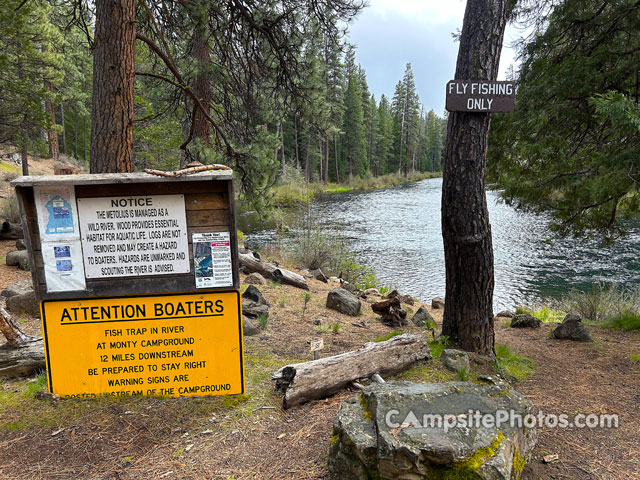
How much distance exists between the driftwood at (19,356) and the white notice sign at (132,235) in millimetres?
1196

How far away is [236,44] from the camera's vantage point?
21.9 feet

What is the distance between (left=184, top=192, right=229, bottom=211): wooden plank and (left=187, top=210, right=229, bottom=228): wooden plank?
0.03 meters

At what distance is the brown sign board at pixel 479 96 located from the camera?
12.4ft

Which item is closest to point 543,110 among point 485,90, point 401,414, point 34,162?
point 485,90

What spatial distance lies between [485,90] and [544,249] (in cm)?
1384

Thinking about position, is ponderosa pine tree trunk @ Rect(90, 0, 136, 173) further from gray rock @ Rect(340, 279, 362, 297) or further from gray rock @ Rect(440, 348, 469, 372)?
gray rock @ Rect(340, 279, 362, 297)

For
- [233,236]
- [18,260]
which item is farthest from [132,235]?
[18,260]

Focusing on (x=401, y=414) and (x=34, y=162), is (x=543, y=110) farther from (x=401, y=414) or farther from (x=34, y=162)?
(x=34, y=162)

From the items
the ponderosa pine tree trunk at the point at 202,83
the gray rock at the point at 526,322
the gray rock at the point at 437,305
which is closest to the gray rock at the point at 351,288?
the gray rock at the point at 437,305

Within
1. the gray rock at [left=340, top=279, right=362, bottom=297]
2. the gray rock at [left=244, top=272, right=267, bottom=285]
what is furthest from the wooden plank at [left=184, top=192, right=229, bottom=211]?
the gray rock at [left=340, top=279, right=362, bottom=297]

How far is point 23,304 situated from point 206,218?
3.39 metres

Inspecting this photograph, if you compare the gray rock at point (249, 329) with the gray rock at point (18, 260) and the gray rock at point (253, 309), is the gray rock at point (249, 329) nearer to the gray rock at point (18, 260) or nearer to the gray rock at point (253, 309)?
the gray rock at point (253, 309)

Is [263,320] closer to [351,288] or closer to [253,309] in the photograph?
[253,309]

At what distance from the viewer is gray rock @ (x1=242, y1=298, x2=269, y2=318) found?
5297 millimetres
